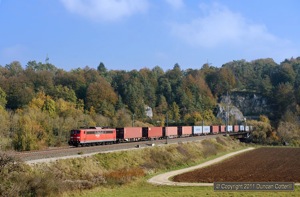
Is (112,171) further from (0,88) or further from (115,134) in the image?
(0,88)

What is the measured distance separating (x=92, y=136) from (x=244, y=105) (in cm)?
14633

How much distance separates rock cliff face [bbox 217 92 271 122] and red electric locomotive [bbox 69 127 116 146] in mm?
116689

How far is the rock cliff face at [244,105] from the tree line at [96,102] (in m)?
3.44

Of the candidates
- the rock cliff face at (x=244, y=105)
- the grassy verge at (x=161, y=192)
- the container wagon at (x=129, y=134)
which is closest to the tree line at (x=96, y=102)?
the rock cliff face at (x=244, y=105)

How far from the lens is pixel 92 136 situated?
5519cm

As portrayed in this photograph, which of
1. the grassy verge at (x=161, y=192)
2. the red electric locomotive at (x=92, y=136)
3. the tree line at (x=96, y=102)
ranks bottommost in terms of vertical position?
the grassy verge at (x=161, y=192)

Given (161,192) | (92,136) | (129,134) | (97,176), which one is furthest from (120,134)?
(161,192)

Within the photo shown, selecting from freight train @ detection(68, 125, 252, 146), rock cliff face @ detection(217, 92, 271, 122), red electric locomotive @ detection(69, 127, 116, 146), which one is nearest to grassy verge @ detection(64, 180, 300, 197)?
red electric locomotive @ detection(69, 127, 116, 146)

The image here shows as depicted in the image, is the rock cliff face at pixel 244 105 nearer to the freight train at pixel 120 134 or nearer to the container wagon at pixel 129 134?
the freight train at pixel 120 134

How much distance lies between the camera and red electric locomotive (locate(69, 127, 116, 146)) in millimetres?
52000

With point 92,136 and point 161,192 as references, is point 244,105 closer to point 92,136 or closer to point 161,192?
point 92,136

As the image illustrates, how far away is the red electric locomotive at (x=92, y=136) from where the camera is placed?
5200cm

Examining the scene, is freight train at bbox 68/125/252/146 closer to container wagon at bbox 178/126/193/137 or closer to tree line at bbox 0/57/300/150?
container wagon at bbox 178/126/193/137

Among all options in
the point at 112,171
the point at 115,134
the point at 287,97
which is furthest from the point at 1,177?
the point at 287,97
